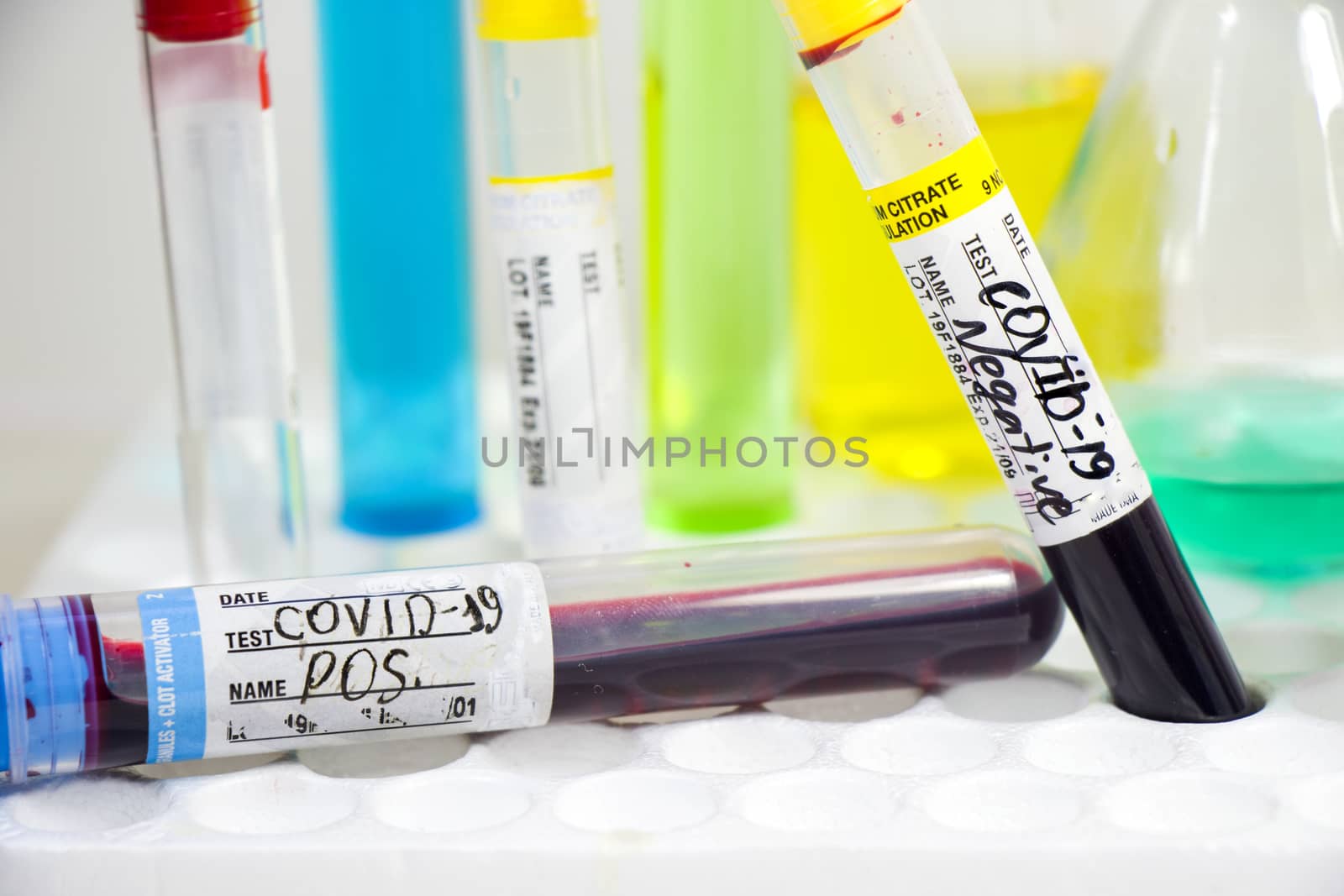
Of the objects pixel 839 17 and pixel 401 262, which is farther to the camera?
pixel 401 262

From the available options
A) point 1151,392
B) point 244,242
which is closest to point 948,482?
point 1151,392

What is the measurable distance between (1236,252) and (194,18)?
0.77 feet

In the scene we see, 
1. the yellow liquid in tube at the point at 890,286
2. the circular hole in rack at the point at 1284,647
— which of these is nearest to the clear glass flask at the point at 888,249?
the yellow liquid in tube at the point at 890,286

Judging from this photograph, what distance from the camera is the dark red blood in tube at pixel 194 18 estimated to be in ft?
1.08

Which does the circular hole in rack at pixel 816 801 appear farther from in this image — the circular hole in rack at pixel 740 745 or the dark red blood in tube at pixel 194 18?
the dark red blood in tube at pixel 194 18

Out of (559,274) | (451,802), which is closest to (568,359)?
(559,274)

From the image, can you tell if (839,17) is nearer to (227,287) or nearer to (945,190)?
(945,190)

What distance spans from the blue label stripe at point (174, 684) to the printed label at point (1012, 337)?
0.49 feet

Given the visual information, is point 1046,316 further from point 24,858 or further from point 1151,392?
point 24,858

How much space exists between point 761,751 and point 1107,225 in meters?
0.15

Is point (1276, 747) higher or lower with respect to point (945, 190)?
lower

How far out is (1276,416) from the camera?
0.36 metres

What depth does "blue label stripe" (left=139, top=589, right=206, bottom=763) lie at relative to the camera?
0.27m

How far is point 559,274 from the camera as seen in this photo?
357 mm
